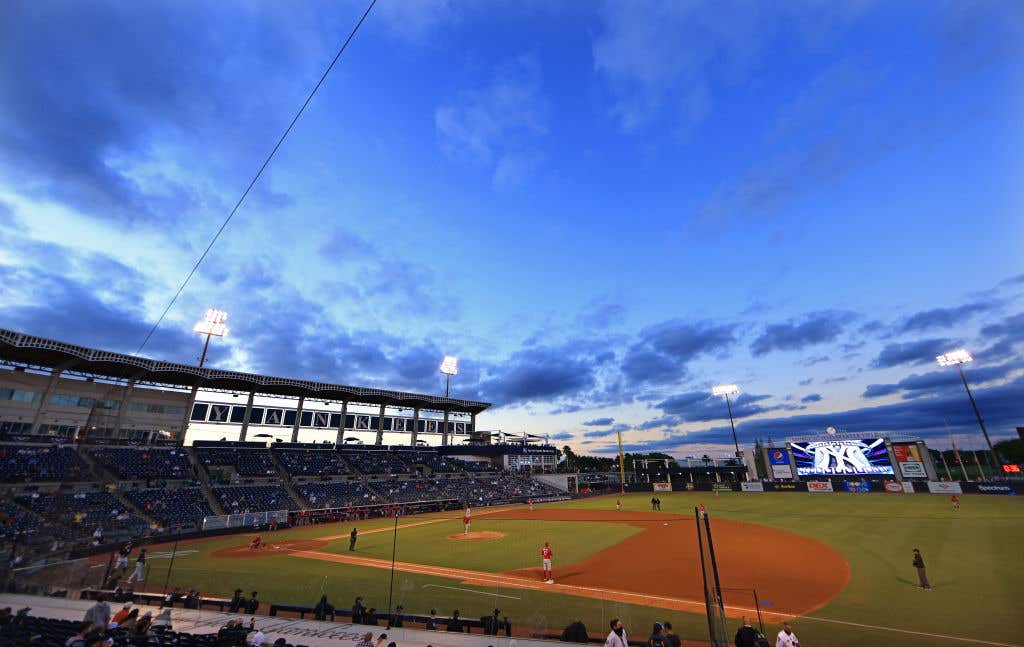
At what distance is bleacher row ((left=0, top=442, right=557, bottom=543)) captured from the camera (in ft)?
95.2

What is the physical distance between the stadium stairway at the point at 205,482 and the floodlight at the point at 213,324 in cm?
1451

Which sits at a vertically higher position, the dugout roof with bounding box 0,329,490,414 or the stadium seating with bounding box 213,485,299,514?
the dugout roof with bounding box 0,329,490,414

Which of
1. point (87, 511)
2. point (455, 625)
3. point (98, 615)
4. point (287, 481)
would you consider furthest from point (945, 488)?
point (87, 511)

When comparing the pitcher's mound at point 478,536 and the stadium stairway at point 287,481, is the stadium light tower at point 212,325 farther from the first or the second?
the pitcher's mound at point 478,536

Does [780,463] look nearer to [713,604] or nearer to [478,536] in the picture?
[478,536]

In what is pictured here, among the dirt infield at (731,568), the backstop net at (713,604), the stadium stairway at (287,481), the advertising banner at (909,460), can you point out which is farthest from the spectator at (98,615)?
the advertising banner at (909,460)

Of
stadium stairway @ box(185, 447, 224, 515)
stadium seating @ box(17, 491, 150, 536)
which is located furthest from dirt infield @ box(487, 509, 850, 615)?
stadium stairway @ box(185, 447, 224, 515)

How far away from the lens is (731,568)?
2195cm

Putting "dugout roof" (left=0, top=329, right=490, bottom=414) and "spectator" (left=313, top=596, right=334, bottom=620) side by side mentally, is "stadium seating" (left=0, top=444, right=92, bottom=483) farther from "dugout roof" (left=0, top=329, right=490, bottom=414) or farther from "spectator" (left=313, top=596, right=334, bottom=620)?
"spectator" (left=313, top=596, right=334, bottom=620)

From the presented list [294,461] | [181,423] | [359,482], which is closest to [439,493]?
[359,482]

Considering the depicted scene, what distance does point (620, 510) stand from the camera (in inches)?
1882

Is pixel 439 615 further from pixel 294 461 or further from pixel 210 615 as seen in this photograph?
pixel 294 461

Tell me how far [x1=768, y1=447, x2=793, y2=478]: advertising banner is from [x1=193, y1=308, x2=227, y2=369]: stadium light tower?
3204 inches

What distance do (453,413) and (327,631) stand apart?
217 ft
